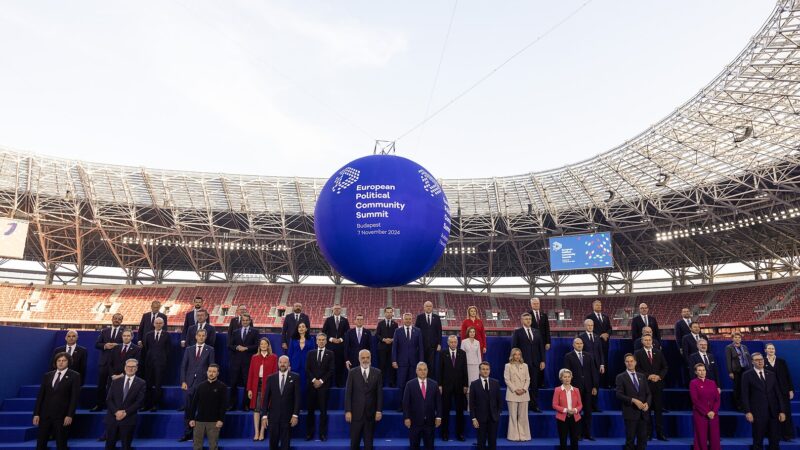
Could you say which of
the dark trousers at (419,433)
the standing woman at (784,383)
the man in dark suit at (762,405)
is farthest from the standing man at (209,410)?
the standing woman at (784,383)

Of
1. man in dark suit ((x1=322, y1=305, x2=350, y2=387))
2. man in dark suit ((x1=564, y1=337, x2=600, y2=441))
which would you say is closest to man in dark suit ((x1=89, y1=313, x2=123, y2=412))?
man in dark suit ((x1=322, y1=305, x2=350, y2=387))

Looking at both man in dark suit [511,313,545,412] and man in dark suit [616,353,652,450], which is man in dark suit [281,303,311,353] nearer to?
man in dark suit [511,313,545,412]

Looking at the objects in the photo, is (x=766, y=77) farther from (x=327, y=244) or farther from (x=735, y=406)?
(x=327, y=244)

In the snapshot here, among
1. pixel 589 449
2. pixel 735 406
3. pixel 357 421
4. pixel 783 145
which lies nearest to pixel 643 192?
pixel 783 145

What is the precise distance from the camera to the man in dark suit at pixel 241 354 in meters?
8.50

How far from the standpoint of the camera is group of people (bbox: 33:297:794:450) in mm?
6980

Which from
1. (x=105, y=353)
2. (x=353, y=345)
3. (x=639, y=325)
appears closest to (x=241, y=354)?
(x=353, y=345)

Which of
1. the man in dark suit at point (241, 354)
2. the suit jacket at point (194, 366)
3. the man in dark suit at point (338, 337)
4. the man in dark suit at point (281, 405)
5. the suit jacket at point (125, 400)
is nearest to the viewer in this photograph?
the suit jacket at point (125, 400)

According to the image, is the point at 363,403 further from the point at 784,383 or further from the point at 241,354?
the point at 784,383

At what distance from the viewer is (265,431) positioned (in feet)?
25.7

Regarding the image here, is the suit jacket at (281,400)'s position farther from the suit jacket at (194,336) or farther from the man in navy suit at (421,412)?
the suit jacket at (194,336)

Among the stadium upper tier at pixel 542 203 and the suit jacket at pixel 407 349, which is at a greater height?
the stadium upper tier at pixel 542 203

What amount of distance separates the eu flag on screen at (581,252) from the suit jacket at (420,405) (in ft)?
81.2

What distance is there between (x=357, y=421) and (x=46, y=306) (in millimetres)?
37107
